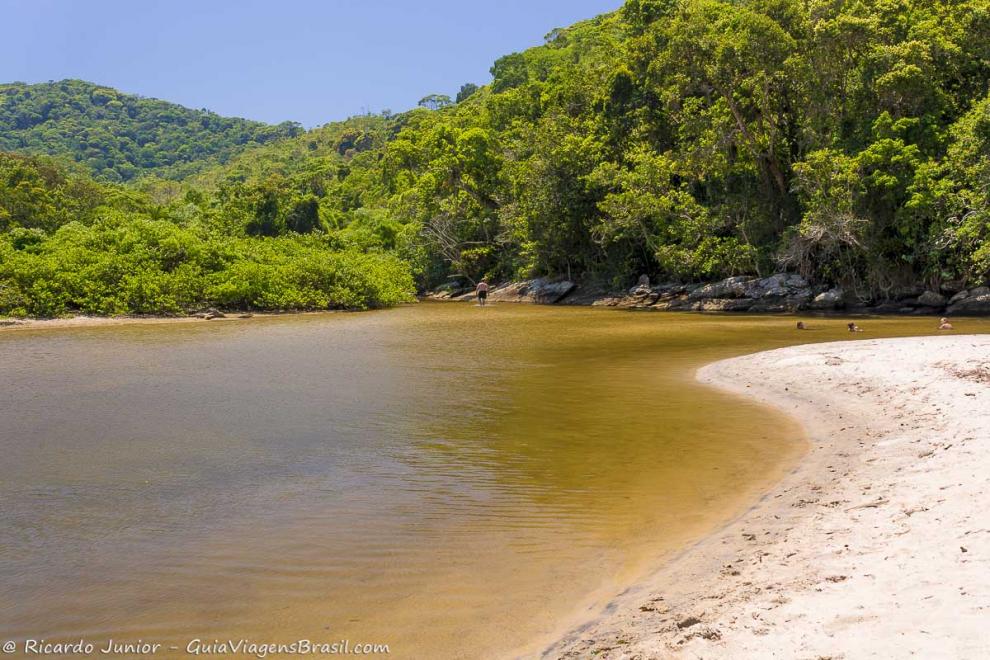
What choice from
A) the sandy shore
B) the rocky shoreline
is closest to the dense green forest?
the rocky shoreline

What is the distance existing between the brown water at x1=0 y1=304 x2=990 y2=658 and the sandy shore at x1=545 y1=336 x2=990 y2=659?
17.4 inches

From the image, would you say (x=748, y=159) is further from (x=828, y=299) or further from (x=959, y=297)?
(x=959, y=297)

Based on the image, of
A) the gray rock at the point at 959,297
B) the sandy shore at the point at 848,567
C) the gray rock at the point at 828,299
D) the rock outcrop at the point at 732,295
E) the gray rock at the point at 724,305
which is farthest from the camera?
the gray rock at the point at 724,305

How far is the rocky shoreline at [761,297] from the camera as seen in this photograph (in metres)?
27.5

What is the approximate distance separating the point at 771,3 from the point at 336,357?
24781 millimetres

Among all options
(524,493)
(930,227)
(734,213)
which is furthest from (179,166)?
(524,493)

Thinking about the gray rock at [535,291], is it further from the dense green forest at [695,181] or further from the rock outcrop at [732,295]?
the rock outcrop at [732,295]

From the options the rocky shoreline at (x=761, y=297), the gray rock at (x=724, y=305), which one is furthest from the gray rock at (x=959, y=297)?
the gray rock at (x=724, y=305)

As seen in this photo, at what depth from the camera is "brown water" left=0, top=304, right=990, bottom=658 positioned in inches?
204

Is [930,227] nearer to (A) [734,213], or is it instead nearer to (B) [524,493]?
(A) [734,213]

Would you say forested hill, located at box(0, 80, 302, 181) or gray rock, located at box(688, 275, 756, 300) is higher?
forested hill, located at box(0, 80, 302, 181)

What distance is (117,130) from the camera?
151 m

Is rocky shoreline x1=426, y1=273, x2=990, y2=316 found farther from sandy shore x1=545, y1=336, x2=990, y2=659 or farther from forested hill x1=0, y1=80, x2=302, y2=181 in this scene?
forested hill x1=0, y1=80, x2=302, y2=181

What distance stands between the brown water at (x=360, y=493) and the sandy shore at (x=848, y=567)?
1.45 feet
